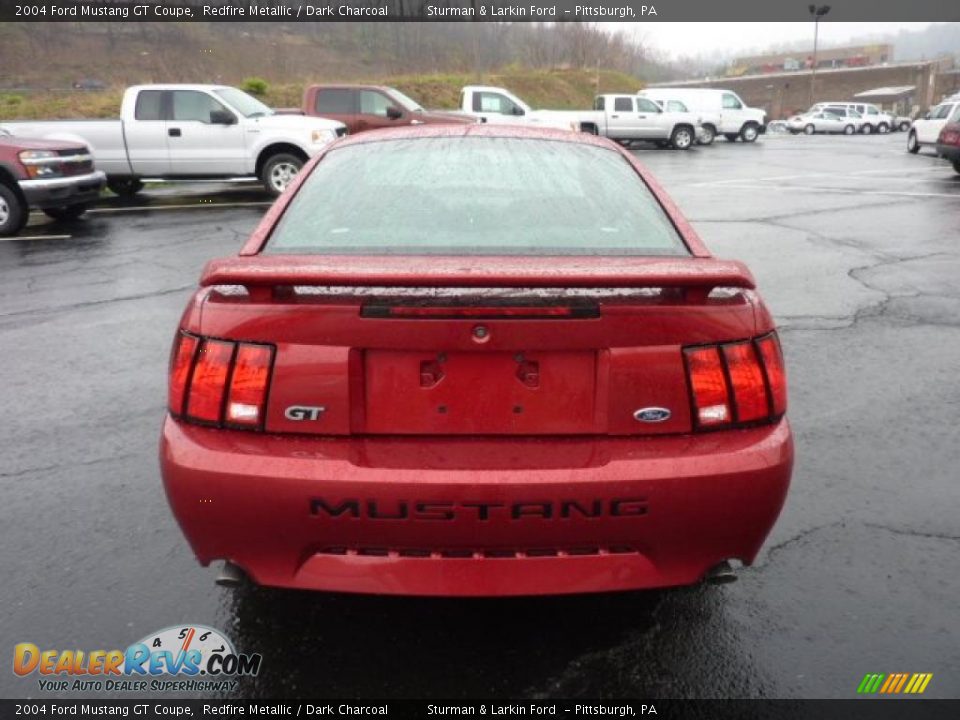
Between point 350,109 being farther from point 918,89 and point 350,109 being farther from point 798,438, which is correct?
point 918,89

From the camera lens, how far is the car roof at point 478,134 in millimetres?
3443

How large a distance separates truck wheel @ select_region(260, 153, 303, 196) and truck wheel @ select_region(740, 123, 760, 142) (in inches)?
973

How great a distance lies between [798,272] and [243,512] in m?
7.15

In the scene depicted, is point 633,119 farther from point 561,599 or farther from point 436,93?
point 561,599

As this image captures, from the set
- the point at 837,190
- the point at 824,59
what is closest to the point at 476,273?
the point at 837,190

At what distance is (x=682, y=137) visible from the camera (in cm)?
2875

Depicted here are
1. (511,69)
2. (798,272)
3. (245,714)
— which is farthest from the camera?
(511,69)

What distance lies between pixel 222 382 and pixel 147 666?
99 centimetres

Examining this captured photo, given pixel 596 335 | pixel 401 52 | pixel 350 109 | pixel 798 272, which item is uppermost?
pixel 401 52

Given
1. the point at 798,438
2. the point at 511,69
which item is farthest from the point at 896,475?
the point at 511,69

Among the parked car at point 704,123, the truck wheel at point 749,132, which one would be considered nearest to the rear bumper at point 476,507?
the parked car at point 704,123

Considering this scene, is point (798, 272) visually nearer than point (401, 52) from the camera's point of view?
Yes

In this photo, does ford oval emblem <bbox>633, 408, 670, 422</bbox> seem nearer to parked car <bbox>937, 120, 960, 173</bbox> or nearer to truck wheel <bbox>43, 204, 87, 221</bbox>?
truck wheel <bbox>43, 204, 87, 221</bbox>

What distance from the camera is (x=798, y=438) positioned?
4020 mm
